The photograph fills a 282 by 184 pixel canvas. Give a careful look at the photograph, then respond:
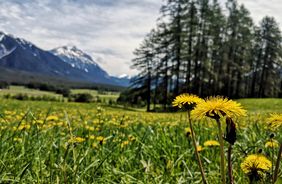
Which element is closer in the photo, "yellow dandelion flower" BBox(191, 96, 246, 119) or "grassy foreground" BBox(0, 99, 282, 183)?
"yellow dandelion flower" BBox(191, 96, 246, 119)

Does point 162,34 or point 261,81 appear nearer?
point 162,34

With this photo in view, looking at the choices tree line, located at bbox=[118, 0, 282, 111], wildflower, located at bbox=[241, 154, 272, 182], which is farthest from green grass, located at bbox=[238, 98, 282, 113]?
wildflower, located at bbox=[241, 154, 272, 182]

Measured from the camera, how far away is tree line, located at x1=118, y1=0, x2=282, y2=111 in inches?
1620

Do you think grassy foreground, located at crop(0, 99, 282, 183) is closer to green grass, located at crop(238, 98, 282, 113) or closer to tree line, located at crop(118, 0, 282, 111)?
green grass, located at crop(238, 98, 282, 113)

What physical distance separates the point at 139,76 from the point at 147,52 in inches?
182

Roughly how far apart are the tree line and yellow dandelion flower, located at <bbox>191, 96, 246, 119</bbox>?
127 ft

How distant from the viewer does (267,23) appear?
5503cm

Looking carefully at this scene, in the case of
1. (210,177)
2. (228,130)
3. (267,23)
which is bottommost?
(210,177)

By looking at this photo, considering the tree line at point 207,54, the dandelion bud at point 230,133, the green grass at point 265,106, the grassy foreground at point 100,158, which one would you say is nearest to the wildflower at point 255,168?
the dandelion bud at point 230,133

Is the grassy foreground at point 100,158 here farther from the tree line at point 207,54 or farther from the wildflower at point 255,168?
the tree line at point 207,54

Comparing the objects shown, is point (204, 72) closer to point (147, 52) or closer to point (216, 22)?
point (216, 22)

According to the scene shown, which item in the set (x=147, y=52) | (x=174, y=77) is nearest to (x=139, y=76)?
(x=147, y=52)

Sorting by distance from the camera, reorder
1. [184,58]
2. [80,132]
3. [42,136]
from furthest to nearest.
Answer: [184,58] < [80,132] < [42,136]

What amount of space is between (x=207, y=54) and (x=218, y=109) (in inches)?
1873
